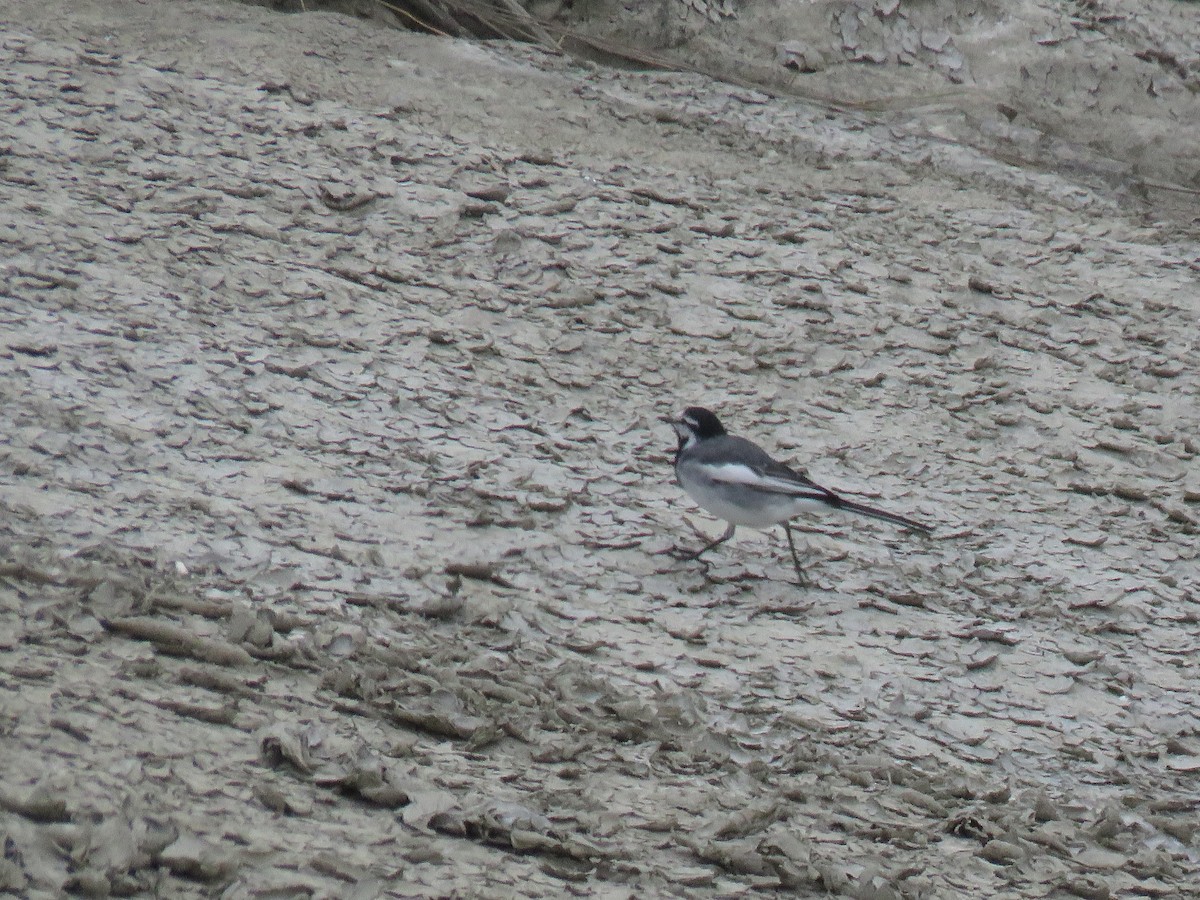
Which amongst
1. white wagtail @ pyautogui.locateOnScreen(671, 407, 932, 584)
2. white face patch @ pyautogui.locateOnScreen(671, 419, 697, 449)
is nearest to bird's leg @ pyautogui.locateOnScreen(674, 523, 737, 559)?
white wagtail @ pyautogui.locateOnScreen(671, 407, 932, 584)

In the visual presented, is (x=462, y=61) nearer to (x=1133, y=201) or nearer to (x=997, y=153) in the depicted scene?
(x=997, y=153)

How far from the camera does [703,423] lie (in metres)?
6.29

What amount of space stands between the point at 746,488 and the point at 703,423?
20.5 inches

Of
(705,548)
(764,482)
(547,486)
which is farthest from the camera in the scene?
(547,486)

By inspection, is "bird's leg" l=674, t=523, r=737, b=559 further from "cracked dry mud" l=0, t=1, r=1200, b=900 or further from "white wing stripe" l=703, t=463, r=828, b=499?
"white wing stripe" l=703, t=463, r=828, b=499

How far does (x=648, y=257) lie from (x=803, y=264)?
2.97 feet

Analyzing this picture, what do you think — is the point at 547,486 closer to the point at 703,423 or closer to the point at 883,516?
the point at 703,423

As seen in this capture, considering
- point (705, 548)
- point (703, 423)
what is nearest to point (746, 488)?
point (705, 548)

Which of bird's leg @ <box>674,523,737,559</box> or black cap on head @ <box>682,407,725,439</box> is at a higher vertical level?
black cap on head @ <box>682,407,725,439</box>

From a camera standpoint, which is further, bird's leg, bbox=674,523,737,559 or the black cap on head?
the black cap on head

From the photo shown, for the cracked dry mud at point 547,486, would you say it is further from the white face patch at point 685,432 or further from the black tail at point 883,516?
the white face patch at point 685,432

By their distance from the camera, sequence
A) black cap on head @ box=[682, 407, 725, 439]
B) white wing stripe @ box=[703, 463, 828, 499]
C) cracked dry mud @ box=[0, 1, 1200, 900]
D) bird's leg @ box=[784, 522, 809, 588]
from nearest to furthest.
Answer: cracked dry mud @ box=[0, 1, 1200, 900] → white wing stripe @ box=[703, 463, 828, 499] → bird's leg @ box=[784, 522, 809, 588] → black cap on head @ box=[682, 407, 725, 439]

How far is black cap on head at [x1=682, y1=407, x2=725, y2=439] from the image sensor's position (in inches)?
247

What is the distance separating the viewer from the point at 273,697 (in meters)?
4.09
